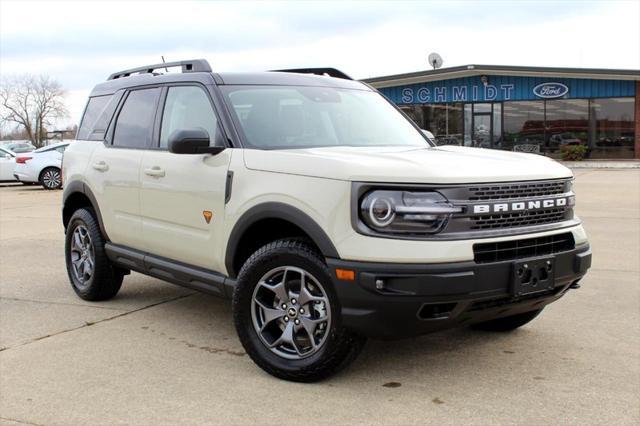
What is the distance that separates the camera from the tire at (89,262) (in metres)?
5.68

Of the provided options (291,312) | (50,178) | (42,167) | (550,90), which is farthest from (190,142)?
(550,90)

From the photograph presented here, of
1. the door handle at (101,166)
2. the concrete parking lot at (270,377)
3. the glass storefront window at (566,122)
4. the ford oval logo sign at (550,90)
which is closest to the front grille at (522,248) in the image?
the concrete parking lot at (270,377)

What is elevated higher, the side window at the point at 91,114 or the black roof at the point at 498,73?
the black roof at the point at 498,73

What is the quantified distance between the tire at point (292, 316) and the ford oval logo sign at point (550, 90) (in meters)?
29.0

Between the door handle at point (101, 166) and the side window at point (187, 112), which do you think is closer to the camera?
the side window at point (187, 112)

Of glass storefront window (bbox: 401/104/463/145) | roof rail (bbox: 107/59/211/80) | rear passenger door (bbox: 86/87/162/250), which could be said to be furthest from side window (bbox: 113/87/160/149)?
glass storefront window (bbox: 401/104/463/145)

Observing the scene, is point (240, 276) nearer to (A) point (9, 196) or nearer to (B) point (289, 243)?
(B) point (289, 243)

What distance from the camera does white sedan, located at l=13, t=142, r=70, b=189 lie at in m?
20.3

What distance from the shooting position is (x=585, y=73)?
28734 millimetres

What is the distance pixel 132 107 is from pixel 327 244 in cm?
271

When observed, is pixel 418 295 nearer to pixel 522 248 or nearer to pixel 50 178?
pixel 522 248

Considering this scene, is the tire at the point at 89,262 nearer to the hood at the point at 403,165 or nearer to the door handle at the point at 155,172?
the door handle at the point at 155,172

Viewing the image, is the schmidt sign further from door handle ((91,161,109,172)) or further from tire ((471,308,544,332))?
door handle ((91,161,109,172))

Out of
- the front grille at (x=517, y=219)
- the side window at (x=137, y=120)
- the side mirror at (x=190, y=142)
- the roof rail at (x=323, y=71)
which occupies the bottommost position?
the front grille at (x=517, y=219)
